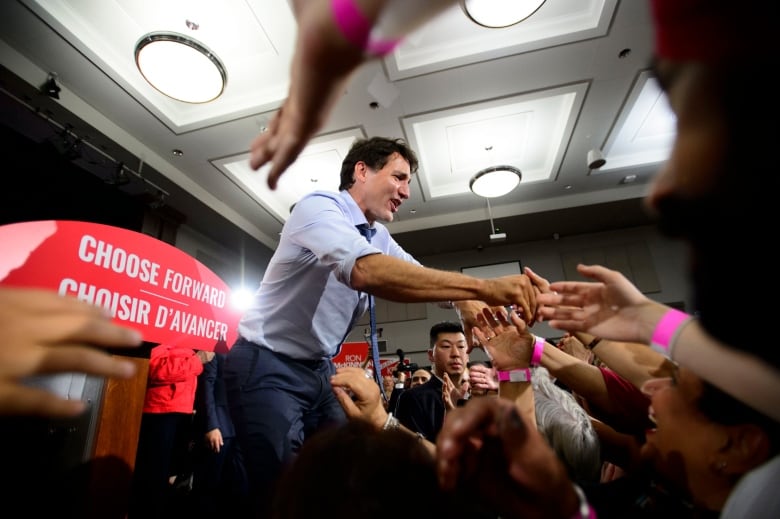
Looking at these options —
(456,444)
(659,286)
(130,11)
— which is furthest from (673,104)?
(659,286)

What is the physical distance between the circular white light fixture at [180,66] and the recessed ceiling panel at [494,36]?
1.72m

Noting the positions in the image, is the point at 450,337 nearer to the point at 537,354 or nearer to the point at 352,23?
the point at 537,354

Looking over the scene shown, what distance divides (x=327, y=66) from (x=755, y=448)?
3.69 ft

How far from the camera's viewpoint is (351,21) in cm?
45

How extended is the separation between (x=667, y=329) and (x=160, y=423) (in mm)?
3230

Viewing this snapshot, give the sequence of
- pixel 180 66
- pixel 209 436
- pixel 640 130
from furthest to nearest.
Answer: pixel 640 130 → pixel 180 66 → pixel 209 436

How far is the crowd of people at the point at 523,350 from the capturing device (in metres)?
0.35

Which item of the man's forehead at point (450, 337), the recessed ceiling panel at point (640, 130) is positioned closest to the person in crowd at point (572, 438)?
the man's forehead at point (450, 337)

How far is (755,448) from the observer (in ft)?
2.61

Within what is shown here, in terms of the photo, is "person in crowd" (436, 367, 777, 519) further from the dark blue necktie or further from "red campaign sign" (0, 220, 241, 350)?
"red campaign sign" (0, 220, 241, 350)

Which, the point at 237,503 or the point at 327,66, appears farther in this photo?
the point at 237,503

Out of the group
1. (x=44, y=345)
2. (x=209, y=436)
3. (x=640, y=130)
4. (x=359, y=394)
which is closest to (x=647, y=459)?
(x=359, y=394)

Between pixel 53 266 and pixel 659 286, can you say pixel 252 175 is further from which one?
→ pixel 659 286

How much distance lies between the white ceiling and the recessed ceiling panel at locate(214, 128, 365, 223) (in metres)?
0.03
